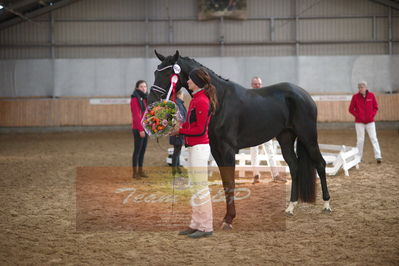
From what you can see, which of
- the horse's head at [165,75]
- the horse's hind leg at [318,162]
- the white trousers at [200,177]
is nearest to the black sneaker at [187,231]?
the white trousers at [200,177]

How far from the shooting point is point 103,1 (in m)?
19.5

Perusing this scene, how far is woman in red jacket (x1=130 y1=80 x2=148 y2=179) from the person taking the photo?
7625 mm

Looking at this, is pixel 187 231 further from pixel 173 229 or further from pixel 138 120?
pixel 138 120

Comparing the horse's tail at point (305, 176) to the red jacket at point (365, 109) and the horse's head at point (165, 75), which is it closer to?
the horse's head at point (165, 75)

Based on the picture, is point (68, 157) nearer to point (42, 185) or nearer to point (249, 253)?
point (42, 185)

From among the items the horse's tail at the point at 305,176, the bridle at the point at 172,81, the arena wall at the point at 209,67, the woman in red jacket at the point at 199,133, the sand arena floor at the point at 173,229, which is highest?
the arena wall at the point at 209,67

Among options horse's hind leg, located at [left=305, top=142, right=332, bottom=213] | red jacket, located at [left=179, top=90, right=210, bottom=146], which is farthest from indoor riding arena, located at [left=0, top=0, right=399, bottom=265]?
red jacket, located at [left=179, top=90, right=210, bottom=146]

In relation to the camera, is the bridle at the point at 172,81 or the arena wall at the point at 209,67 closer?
the bridle at the point at 172,81

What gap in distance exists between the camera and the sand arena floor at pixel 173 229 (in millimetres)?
3736

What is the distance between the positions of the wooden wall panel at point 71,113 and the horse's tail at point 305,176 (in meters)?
13.7

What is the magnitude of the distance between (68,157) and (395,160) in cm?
783

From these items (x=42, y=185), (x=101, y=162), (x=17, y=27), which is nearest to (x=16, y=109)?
(x=17, y=27)

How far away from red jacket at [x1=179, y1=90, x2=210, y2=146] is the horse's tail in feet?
5.98

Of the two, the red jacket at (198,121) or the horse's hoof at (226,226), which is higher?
the red jacket at (198,121)
